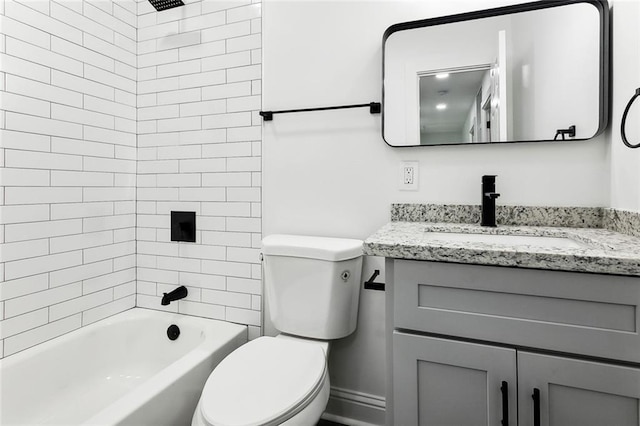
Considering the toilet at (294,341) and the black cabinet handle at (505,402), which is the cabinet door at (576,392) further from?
the toilet at (294,341)

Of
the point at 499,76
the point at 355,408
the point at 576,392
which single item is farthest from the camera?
the point at 355,408

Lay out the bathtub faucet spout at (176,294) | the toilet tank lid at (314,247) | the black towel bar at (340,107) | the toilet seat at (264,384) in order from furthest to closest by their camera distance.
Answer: the bathtub faucet spout at (176,294) < the black towel bar at (340,107) < the toilet tank lid at (314,247) < the toilet seat at (264,384)

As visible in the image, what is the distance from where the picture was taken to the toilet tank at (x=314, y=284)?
1.39 metres

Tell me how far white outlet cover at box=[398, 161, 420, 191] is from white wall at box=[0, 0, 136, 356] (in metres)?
1.51

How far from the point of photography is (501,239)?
1.21 meters

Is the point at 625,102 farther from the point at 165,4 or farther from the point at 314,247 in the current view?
the point at 165,4

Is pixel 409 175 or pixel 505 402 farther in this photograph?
pixel 409 175

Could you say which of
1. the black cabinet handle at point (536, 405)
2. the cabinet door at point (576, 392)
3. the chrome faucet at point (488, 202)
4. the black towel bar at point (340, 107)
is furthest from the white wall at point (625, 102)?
the black towel bar at point (340, 107)

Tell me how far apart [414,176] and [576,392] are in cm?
91

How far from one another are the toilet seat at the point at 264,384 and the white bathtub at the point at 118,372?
0.24 m

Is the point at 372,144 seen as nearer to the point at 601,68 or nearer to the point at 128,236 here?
the point at 601,68

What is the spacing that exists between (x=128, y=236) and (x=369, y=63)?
5.25ft

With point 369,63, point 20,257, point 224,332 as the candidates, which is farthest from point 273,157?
point 20,257

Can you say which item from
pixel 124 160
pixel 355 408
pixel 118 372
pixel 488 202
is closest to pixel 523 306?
pixel 488 202
